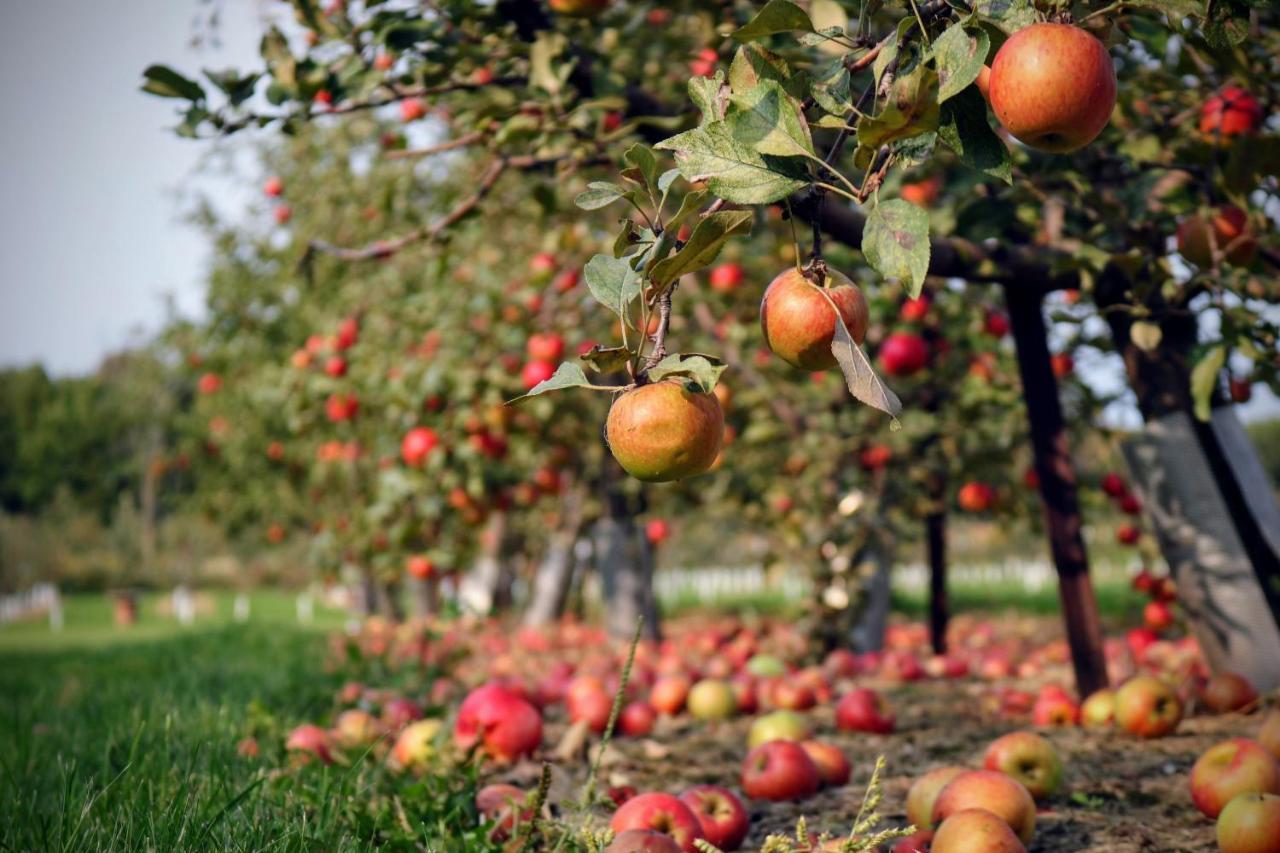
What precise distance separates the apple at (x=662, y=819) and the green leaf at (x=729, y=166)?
1.22m

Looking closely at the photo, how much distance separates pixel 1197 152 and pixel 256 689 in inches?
157

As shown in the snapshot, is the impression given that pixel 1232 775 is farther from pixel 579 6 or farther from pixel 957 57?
pixel 579 6

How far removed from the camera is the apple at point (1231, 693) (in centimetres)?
289

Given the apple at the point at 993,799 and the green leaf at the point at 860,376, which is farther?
the apple at the point at 993,799

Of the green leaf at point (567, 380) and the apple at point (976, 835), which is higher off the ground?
the green leaf at point (567, 380)

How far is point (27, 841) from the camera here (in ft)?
6.11

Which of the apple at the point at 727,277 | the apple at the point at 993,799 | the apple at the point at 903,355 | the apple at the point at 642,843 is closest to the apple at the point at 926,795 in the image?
the apple at the point at 993,799

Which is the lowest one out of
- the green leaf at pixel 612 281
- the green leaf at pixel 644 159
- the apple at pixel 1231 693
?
the apple at pixel 1231 693

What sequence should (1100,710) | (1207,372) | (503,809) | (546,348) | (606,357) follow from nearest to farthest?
(606,357), (503,809), (1207,372), (1100,710), (546,348)

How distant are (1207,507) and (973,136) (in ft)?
7.31

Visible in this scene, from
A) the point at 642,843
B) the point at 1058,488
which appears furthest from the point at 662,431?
the point at 1058,488

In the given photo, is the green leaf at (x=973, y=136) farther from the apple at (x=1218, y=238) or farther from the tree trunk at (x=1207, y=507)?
the tree trunk at (x=1207, y=507)

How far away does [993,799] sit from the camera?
1.88 metres

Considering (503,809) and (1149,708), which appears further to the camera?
(1149,708)
